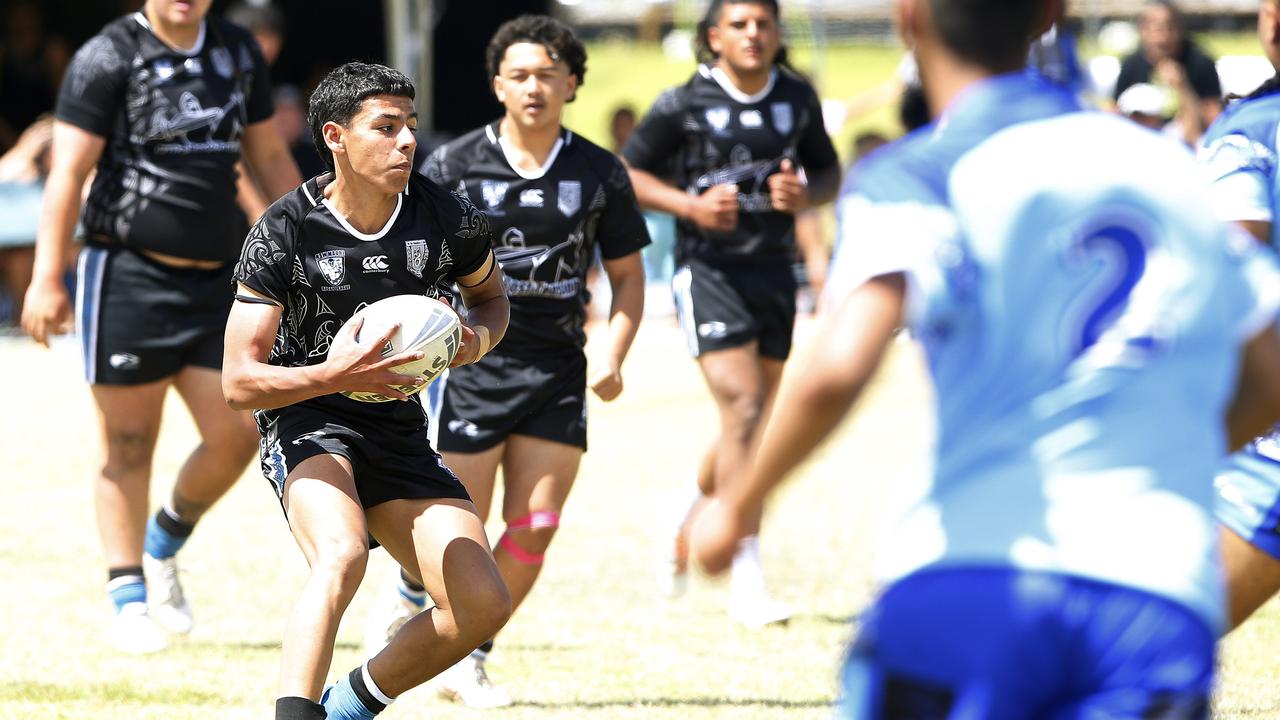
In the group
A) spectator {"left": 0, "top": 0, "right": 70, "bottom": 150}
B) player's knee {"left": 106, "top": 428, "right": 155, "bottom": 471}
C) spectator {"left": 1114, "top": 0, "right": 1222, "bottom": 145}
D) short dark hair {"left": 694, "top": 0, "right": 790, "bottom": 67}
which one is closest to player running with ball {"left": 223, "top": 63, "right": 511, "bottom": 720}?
player's knee {"left": 106, "top": 428, "right": 155, "bottom": 471}

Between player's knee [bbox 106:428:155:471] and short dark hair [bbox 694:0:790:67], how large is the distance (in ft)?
9.47

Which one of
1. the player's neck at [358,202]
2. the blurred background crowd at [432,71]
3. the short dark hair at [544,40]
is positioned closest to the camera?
the player's neck at [358,202]

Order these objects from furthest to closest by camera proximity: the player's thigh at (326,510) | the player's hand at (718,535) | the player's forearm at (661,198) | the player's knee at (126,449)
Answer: the player's forearm at (661,198), the player's knee at (126,449), the player's thigh at (326,510), the player's hand at (718,535)

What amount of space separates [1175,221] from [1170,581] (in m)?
0.51

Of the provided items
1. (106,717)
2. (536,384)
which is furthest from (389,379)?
(106,717)

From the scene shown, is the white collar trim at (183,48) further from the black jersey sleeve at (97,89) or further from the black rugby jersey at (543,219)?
the black rugby jersey at (543,219)

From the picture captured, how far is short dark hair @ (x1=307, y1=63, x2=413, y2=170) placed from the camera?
14.6 feet

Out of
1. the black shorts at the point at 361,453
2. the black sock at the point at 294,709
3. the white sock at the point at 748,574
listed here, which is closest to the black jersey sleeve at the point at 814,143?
the white sock at the point at 748,574

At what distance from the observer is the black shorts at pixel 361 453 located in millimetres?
4375

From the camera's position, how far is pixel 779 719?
5.21m

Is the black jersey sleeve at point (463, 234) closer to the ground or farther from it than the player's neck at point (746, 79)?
closer to the ground

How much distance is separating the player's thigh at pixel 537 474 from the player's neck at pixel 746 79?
2.12 metres

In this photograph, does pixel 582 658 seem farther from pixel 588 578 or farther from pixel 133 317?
pixel 133 317

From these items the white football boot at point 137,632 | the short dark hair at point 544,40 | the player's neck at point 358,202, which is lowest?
the white football boot at point 137,632
